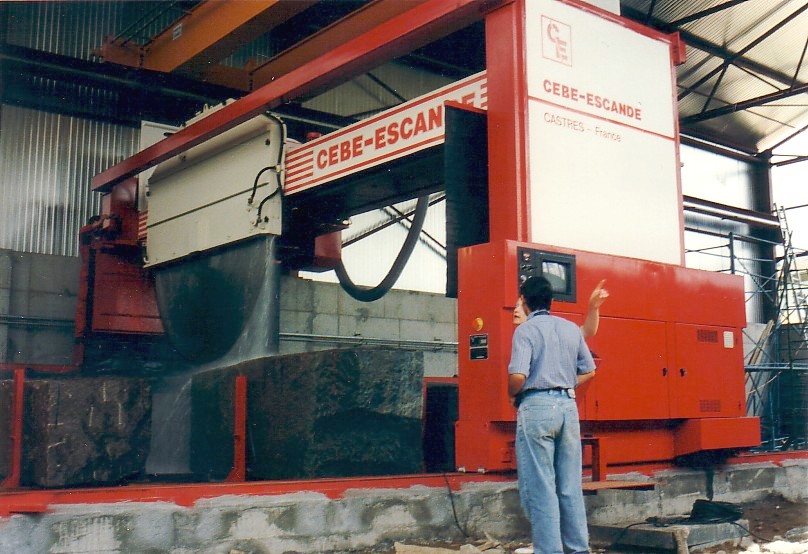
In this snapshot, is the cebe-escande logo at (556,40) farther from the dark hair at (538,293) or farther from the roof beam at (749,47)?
the roof beam at (749,47)

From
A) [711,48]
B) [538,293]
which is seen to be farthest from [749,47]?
[538,293]

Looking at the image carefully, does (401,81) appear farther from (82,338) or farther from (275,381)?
(275,381)

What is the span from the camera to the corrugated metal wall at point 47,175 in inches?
359

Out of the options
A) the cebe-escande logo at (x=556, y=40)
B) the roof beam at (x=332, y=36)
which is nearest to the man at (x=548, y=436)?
the cebe-escande logo at (x=556, y=40)

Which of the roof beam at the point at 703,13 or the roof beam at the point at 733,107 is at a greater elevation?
the roof beam at the point at 703,13

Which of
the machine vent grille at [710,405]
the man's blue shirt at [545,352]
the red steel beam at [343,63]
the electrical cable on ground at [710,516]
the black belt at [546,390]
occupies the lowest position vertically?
the electrical cable on ground at [710,516]

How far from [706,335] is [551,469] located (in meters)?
2.61

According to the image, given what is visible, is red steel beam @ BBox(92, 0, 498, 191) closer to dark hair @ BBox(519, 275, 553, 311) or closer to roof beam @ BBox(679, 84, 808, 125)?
dark hair @ BBox(519, 275, 553, 311)

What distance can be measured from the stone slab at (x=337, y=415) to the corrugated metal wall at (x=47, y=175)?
4.89 metres

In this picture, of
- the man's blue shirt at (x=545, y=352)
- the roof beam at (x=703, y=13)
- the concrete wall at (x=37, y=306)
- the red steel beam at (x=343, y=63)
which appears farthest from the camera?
the roof beam at (x=703, y=13)

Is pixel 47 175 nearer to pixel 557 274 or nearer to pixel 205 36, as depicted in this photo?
pixel 205 36

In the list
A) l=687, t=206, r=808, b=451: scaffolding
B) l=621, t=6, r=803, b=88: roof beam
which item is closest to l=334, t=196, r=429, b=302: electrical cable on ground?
l=621, t=6, r=803, b=88: roof beam

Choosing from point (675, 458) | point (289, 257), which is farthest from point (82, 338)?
point (675, 458)

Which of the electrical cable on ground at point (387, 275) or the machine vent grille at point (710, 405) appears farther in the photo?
the electrical cable on ground at point (387, 275)
